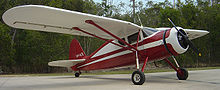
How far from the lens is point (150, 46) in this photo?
26.3 ft

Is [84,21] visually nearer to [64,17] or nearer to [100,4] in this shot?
[64,17]

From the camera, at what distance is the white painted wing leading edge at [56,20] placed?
252 inches

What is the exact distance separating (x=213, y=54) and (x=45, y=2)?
25547mm

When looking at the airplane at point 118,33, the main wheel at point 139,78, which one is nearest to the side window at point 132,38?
the airplane at point 118,33

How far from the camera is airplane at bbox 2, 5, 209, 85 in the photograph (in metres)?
6.88

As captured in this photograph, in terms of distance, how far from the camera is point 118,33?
9289 mm

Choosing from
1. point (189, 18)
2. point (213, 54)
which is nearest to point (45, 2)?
point (189, 18)

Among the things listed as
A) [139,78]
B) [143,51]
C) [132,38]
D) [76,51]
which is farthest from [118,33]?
[76,51]

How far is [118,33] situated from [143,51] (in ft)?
5.45

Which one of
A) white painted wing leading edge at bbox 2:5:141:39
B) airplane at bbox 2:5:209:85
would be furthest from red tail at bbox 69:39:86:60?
white painted wing leading edge at bbox 2:5:141:39

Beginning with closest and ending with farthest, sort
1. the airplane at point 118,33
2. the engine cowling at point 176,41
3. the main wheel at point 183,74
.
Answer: the airplane at point 118,33, the engine cowling at point 176,41, the main wheel at point 183,74

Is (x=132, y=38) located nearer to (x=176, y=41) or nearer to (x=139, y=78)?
(x=176, y=41)

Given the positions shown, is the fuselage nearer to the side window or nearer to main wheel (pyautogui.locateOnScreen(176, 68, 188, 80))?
the side window

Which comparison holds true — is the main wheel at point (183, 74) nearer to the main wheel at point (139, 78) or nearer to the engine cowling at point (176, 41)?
the engine cowling at point (176, 41)
